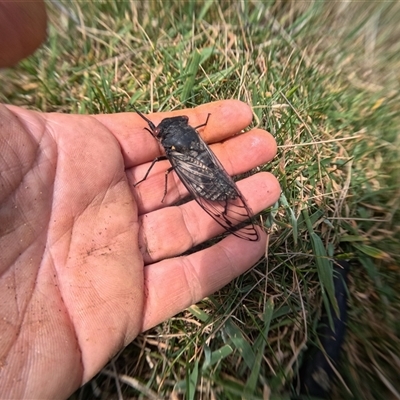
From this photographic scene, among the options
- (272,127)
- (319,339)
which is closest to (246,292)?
(319,339)

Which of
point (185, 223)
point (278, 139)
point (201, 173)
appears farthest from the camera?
point (278, 139)

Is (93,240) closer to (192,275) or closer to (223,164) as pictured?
(192,275)

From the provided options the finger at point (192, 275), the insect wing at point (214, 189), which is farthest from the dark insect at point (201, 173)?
the finger at point (192, 275)

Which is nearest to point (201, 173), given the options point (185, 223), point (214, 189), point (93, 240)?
point (214, 189)

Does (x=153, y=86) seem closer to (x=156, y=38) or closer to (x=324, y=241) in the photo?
(x=156, y=38)

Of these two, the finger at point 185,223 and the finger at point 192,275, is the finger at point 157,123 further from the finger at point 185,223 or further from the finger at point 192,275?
the finger at point 192,275

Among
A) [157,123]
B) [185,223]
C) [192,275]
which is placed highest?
[157,123]
